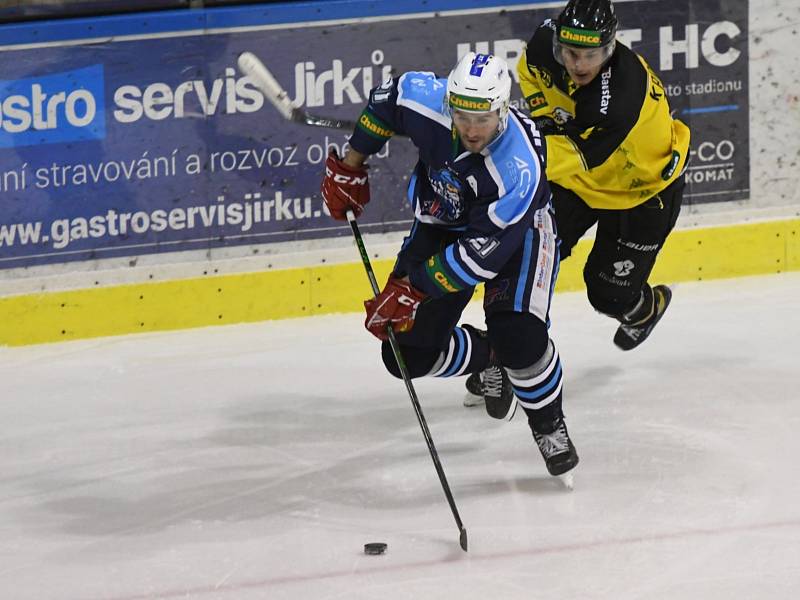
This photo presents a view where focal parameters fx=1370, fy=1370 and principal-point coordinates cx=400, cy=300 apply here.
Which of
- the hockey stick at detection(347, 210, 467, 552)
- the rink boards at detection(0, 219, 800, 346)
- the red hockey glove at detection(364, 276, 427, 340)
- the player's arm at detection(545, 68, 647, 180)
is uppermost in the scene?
the player's arm at detection(545, 68, 647, 180)

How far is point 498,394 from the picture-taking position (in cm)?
374

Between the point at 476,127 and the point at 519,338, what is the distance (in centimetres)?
54

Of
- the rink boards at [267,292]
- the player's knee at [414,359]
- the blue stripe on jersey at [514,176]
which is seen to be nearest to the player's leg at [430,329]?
the player's knee at [414,359]

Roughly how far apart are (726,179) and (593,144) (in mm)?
1774

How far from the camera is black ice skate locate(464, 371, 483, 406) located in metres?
3.89

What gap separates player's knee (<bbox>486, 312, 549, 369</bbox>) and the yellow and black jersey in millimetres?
536

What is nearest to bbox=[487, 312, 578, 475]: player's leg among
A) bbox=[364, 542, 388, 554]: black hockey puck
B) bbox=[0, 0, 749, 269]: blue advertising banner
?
bbox=[364, 542, 388, 554]: black hockey puck

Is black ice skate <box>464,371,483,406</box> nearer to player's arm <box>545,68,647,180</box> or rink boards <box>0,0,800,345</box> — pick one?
player's arm <box>545,68,647,180</box>

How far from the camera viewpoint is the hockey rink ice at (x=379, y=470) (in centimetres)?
280

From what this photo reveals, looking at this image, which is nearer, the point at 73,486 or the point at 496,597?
the point at 496,597

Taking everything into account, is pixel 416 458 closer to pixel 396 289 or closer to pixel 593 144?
pixel 396 289

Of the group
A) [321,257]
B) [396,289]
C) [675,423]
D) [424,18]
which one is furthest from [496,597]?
[424,18]

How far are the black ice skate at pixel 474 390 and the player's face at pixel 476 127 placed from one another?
3.33ft

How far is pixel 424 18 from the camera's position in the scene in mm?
4914
